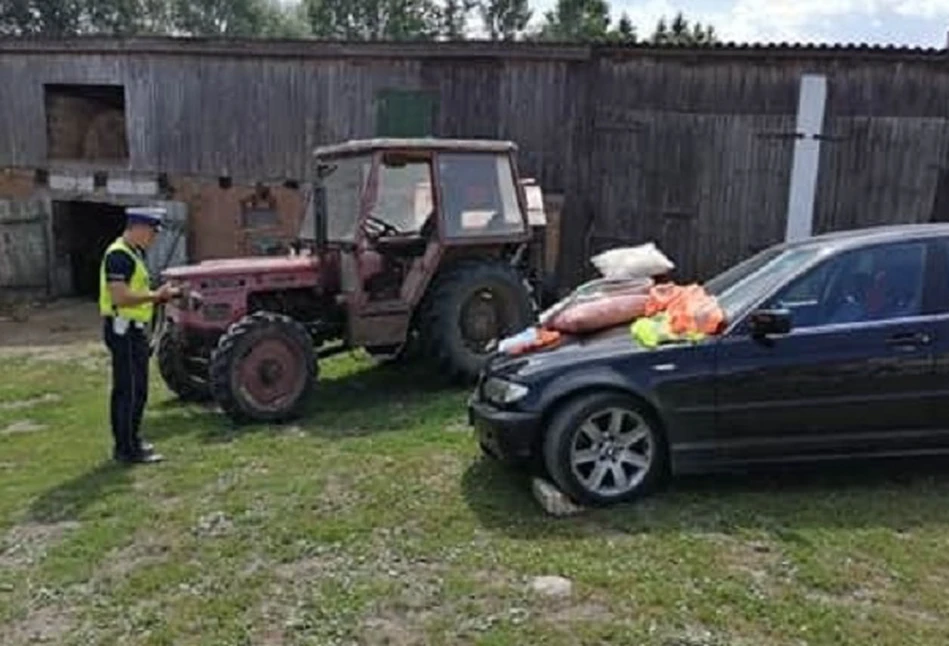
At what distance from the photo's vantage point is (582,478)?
6141 mm

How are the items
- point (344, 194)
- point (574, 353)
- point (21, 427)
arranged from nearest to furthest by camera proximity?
1. point (574, 353)
2. point (344, 194)
3. point (21, 427)

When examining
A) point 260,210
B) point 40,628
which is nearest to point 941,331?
point 40,628

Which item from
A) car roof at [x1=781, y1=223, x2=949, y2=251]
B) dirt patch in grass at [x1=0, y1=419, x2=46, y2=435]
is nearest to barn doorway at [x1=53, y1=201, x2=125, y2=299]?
dirt patch in grass at [x1=0, y1=419, x2=46, y2=435]

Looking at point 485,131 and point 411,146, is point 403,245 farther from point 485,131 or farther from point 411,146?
point 485,131

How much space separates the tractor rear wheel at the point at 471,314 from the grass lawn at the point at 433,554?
4.74 feet

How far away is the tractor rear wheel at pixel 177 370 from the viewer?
30.0ft

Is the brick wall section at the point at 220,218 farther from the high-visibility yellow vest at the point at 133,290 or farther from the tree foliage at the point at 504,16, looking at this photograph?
the tree foliage at the point at 504,16

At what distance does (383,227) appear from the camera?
30.3 ft

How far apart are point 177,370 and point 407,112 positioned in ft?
24.4

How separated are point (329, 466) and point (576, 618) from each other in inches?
116

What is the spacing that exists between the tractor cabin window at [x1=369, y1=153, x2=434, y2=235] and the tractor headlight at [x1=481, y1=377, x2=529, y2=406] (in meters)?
2.98

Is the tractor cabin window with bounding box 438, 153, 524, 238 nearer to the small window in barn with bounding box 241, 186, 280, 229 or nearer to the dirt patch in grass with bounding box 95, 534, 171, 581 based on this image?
the dirt patch in grass with bounding box 95, 534, 171, 581

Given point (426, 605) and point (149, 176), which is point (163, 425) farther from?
point (149, 176)

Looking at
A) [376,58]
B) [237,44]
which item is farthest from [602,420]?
[237,44]
